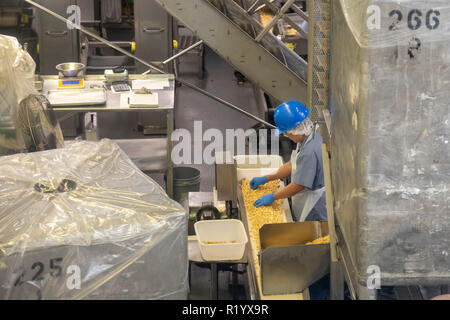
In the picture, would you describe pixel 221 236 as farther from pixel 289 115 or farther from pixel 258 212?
pixel 289 115

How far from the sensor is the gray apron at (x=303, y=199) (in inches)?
188

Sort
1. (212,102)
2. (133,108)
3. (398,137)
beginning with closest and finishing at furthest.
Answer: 1. (398,137)
2. (133,108)
3. (212,102)

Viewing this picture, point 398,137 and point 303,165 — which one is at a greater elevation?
point 398,137

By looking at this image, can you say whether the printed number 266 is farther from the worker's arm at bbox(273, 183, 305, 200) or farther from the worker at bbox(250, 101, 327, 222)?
the worker's arm at bbox(273, 183, 305, 200)

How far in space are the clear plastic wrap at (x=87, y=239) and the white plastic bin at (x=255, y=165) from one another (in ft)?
7.02

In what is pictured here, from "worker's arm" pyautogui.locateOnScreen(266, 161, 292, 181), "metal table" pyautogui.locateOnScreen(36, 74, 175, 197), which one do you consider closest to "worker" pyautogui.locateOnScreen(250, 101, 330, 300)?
"worker's arm" pyautogui.locateOnScreen(266, 161, 292, 181)

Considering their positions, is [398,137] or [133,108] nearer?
[398,137]

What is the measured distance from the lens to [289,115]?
4621 millimetres

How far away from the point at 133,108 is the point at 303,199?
2136mm

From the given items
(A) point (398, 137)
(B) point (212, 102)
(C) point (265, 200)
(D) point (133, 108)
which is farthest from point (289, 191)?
(B) point (212, 102)

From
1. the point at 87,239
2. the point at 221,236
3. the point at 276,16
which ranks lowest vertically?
the point at 221,236

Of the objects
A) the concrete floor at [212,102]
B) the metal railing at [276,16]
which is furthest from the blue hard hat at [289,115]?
the concrete floor at [212,102]

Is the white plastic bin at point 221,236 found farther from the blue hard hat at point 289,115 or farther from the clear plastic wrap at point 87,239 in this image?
the clear plastic wrap at point 87,239

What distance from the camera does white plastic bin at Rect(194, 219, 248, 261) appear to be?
4.39m
